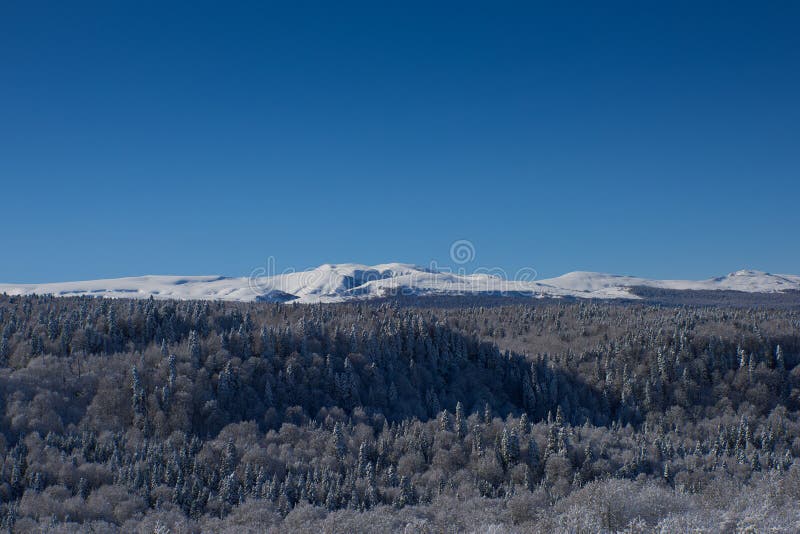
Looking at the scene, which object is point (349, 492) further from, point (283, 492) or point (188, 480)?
point (188, 480)

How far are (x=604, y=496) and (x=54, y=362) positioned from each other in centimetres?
17155

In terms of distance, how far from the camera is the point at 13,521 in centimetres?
10538

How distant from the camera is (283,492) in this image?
12319 centimetres

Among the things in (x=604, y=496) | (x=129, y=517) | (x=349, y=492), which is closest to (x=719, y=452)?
(x=604, y=496)

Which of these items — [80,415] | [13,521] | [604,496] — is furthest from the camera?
[80,415]

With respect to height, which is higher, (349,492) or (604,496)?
(604,496)

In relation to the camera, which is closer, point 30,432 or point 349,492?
point 349,492

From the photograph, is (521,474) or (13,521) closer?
(13,521)

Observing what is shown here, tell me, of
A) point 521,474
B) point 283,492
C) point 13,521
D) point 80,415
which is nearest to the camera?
point 13,521

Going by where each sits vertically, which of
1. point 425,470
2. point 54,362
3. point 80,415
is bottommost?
point 425,470

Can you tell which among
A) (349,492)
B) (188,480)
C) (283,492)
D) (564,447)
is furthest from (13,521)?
(564,447)

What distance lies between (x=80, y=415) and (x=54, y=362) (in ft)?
108

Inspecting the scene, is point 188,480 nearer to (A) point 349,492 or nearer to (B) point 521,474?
(A) point 349,492

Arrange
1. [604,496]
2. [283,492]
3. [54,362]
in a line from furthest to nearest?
[54,362], [283,492], [604,496]
